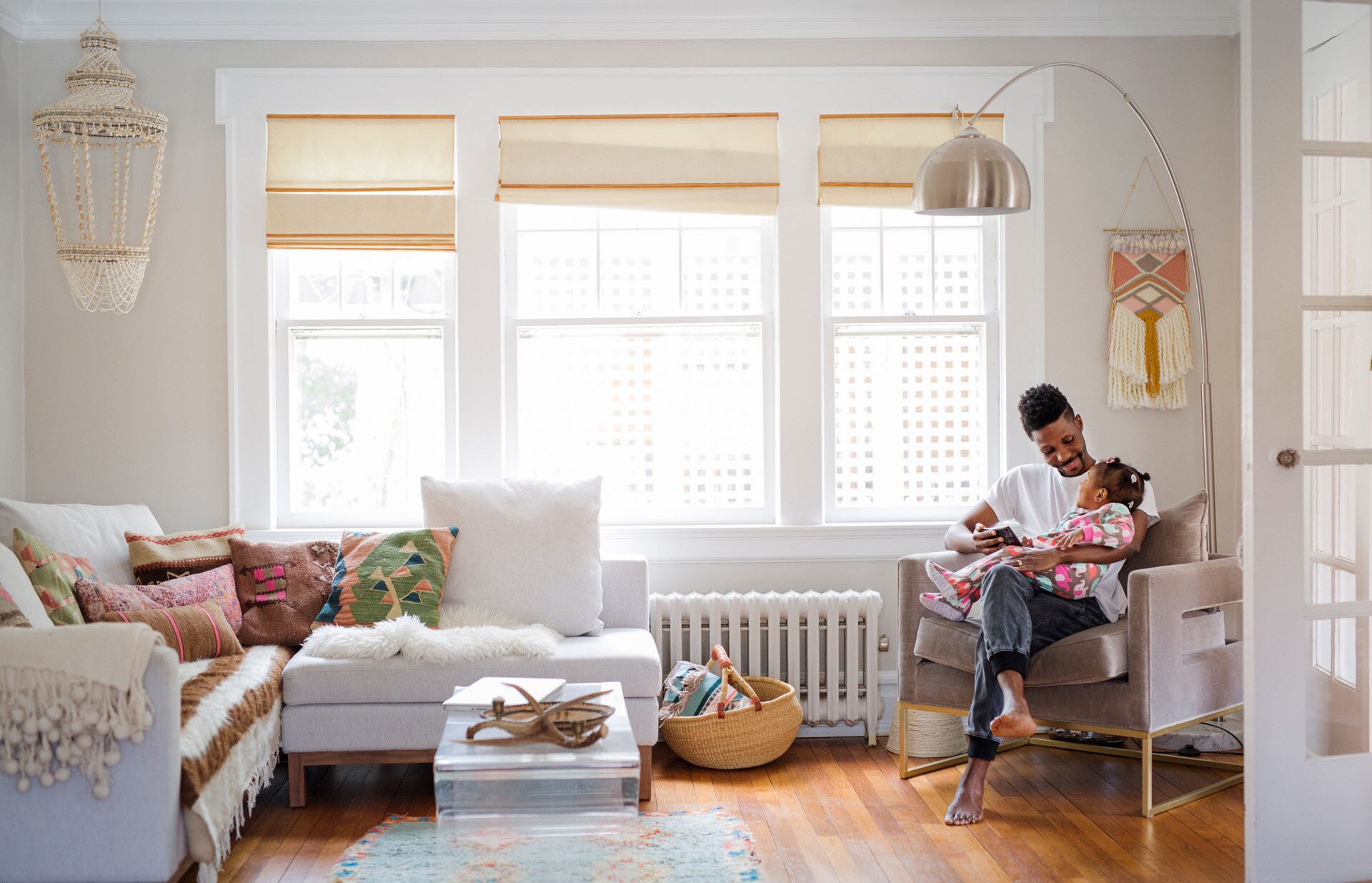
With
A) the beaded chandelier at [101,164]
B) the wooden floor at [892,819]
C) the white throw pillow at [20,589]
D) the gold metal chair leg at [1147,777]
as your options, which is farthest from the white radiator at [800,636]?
the beaded chandelier at [101,164]

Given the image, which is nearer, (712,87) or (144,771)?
(144,771)

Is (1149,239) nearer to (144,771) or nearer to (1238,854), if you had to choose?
(1238,854)

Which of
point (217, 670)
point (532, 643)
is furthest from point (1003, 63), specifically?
point (217, 670)

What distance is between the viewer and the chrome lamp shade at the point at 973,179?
3.05 meters

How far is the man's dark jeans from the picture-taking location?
3.12 metres

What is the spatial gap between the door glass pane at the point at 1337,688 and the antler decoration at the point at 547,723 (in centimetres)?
163

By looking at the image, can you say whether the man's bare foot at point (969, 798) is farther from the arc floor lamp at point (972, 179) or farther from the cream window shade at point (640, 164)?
the cream window shade at point (640, 164)

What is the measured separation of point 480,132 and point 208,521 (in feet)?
5.79

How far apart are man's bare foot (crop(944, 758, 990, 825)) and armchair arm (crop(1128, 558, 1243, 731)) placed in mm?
481

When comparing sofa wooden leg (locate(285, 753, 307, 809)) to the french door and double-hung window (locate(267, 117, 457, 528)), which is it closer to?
double-hung window (locate(267, 117, 457, 528))

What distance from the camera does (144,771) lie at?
97.0 inches

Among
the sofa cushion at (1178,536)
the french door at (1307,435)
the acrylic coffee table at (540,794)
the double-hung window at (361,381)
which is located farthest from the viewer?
the double-hung window at (361,381)

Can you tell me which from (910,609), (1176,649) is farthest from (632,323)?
(1176,649)

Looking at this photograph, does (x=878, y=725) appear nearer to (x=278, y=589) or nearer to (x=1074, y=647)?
(x=1074, y=647)
